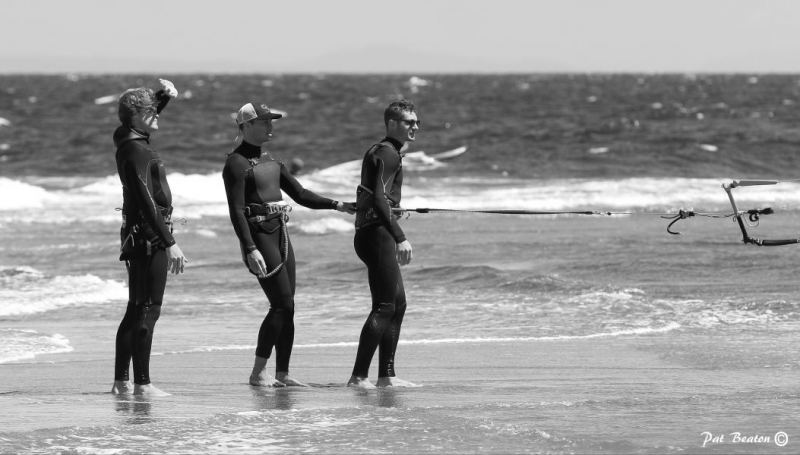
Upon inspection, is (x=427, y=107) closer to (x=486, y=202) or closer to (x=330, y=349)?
(x=486, y=202)

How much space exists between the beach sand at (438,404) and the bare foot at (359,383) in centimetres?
9

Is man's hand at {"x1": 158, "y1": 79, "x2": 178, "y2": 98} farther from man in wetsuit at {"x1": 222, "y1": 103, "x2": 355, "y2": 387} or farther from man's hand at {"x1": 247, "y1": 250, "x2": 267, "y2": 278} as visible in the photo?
man's hand at {"x1": 247, "y1": 250, "x2": 267, "y2": 278}

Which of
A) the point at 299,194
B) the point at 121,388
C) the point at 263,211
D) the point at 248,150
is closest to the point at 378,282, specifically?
the point at 299,194

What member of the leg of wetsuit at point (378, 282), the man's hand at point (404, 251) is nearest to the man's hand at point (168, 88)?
the leg of wetsuit at point (378, 282)

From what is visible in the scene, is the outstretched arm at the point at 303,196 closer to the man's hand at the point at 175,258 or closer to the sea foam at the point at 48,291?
the man's hand at the point at 175,258

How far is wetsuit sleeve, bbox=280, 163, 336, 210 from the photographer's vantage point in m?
7.81

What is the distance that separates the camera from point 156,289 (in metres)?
7.38

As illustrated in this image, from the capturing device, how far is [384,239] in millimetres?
7789

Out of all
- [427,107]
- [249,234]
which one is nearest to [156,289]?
[249,234]

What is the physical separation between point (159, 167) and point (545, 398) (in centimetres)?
246

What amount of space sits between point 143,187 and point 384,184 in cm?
139

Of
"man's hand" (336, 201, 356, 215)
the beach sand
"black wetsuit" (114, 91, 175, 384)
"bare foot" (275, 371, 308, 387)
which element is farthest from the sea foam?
"man's hand" (336, 201, 356, 215)

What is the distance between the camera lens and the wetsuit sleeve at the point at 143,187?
714cm

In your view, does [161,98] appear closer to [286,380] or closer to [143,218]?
[143,218]
